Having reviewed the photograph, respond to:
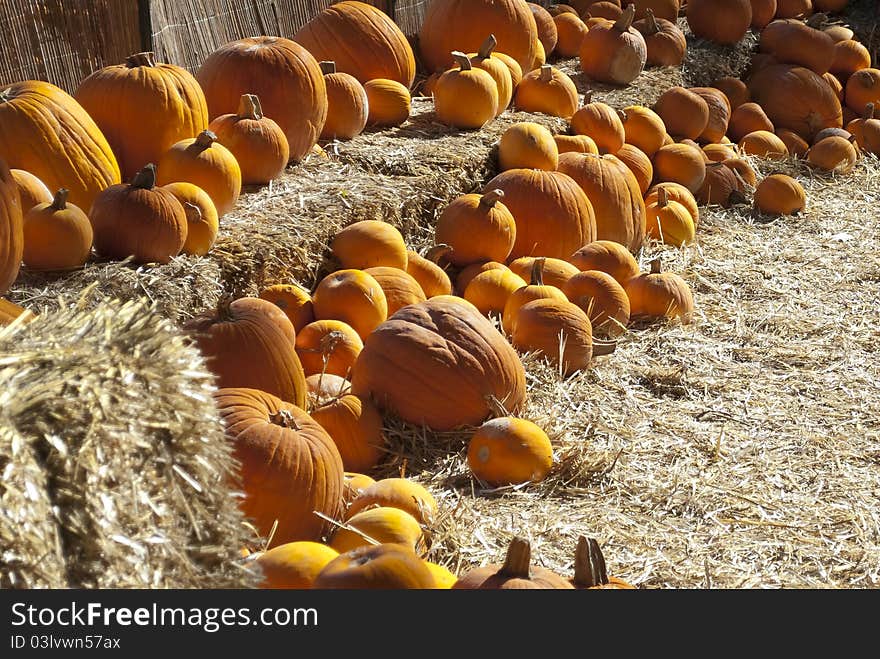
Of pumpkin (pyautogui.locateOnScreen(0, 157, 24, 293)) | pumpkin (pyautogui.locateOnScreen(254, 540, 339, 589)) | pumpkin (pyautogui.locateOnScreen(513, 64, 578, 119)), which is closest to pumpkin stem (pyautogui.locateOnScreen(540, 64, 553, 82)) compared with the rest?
pumpkin (pyautogui.locateOnScreen(513, 64, 578, 119))

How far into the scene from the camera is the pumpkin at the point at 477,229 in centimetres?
471

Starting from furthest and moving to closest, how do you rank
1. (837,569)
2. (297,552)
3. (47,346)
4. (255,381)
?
(255,381) < (837,569) < (297,552) < (47,346)

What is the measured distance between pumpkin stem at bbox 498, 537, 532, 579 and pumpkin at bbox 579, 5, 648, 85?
4.91 m

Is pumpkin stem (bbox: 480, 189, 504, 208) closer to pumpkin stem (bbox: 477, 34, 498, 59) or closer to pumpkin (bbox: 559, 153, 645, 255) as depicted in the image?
pumpkin (bbox: 559, 153, 645, 255)

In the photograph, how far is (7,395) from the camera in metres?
1.57

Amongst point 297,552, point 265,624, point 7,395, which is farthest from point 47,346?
point 297,552

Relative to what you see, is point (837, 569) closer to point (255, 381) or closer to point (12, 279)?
point (255, 381)

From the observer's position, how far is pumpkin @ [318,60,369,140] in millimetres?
5090

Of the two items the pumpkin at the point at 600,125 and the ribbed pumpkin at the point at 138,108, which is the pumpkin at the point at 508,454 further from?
the pumpkin at the point at 600,125

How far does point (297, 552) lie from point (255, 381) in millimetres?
940

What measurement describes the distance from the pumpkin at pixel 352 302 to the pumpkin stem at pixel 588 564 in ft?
6.27

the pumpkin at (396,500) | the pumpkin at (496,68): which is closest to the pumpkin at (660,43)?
the pumpkin at (496,68)

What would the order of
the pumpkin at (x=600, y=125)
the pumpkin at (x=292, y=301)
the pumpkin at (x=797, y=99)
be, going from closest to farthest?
the pumpkin at (x=292, y=301) → the pumpkin at (x=600, y=125) → the pumpkin at (x=797, y=99)

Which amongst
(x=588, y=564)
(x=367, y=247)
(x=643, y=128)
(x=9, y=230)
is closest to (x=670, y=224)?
(x=643, y=128)
